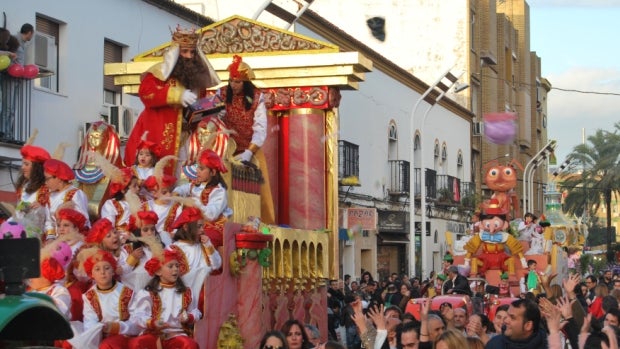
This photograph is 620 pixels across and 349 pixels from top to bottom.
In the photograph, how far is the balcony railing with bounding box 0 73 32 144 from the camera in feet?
59.4

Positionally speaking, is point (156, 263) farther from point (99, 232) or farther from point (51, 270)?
point (51, 270)

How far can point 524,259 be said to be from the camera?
20.2m

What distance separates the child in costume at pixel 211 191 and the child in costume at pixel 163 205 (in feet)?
0.74

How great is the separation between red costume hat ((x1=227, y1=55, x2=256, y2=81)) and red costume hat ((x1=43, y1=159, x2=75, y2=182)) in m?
3.07

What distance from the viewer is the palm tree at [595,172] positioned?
62.2 metres

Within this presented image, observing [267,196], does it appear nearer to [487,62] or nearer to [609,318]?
[609,318]

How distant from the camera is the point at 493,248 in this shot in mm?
19750

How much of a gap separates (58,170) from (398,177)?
29252mm

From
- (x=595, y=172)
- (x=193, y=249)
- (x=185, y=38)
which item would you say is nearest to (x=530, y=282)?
(x=185, y=38)

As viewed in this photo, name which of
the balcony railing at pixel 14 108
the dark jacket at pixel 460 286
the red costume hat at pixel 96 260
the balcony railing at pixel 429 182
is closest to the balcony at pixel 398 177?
the balcony railing at pixel 429 182

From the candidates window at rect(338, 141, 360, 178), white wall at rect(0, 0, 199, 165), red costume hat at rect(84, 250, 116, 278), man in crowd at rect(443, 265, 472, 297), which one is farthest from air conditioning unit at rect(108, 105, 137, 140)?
red costume hat at rect(84, 250, 116, 278)

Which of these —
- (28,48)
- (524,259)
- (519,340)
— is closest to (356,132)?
(524,259)

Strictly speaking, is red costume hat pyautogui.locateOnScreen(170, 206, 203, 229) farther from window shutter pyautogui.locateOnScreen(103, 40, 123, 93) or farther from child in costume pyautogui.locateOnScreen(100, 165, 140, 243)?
window shutter pyautogui.locateOnScreen(103, 40, 123, 93)

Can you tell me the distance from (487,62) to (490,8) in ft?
7.16
